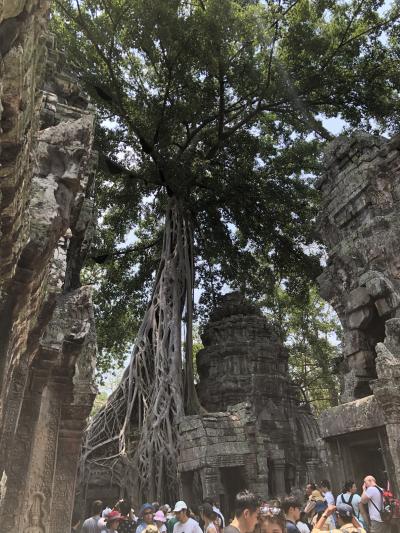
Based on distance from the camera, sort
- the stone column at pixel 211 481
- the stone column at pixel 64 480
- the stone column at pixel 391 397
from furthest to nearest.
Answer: the stone column at pixel 211 481
the stone column at pixel 391 397
the stone column at pixel 64 480

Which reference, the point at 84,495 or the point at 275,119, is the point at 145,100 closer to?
the point at 275,119

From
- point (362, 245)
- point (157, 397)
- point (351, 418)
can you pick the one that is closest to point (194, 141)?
point (157, 397)

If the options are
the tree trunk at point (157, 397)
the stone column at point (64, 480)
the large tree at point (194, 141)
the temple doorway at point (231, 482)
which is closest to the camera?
the stone column at point (64, 480)

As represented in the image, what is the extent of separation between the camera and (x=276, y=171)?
15.2 metres

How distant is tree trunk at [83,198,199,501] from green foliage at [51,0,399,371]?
2687 millimetres

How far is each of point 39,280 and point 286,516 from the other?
2.64 m

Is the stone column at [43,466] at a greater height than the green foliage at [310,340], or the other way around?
the green foliage at [310,340]

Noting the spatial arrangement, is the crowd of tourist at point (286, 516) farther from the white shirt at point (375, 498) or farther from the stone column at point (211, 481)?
the stone column at point (211, 481)

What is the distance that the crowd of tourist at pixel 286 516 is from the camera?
2.58 metres

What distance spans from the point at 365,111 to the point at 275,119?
3042mm

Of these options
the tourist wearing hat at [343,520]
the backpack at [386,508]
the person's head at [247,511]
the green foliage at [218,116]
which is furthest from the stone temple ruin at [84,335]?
the green foliage at [218,116]

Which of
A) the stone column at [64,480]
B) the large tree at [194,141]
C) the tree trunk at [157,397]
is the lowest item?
the stone column at [64,480]

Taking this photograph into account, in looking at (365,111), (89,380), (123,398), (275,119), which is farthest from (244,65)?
(89,380)

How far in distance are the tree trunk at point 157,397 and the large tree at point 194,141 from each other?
39 millimetres
